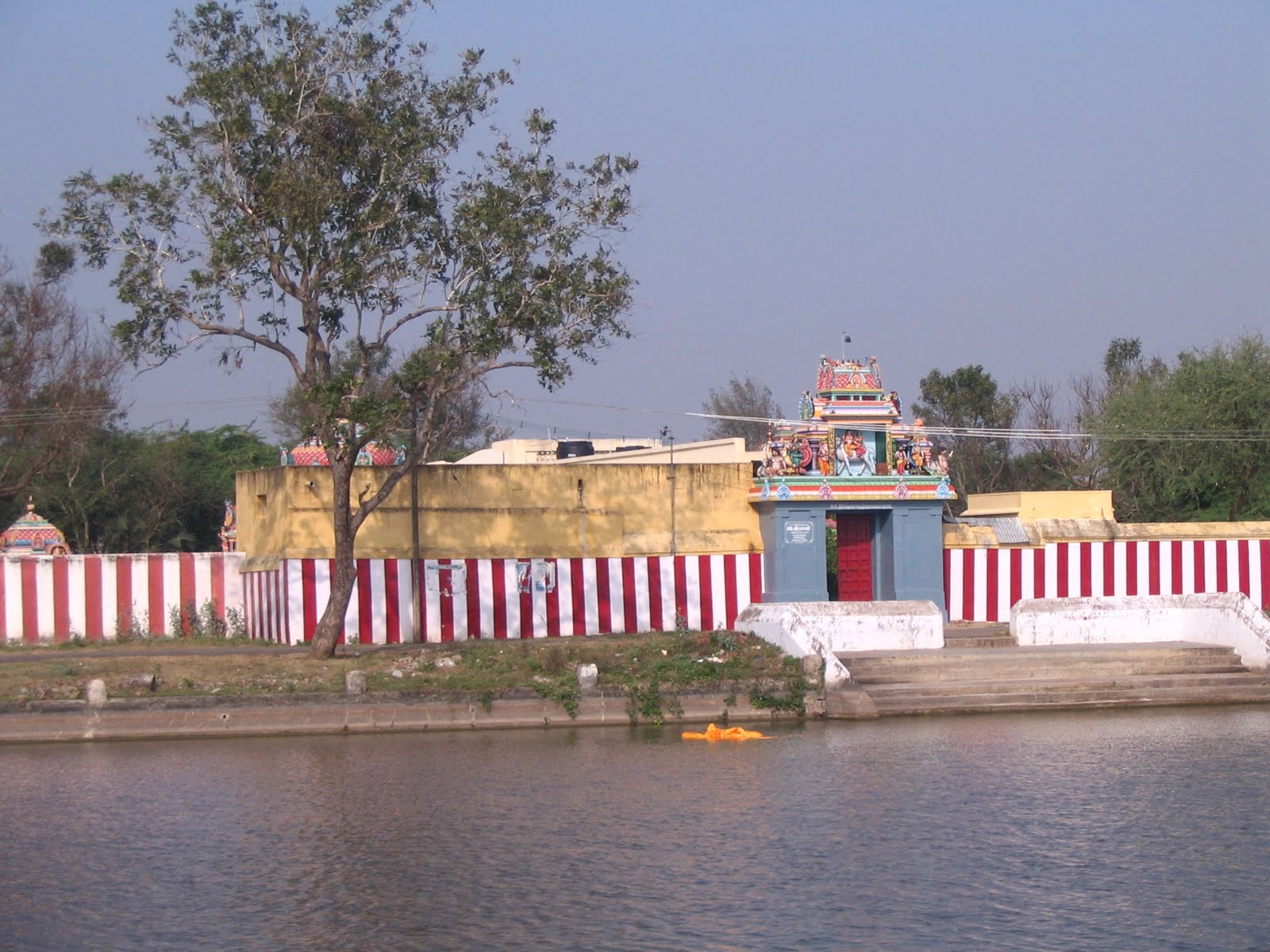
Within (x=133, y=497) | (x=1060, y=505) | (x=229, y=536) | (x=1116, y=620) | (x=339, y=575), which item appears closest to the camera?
(x=339, y=575)

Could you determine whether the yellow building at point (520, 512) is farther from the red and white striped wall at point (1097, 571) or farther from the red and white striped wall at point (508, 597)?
the red and white striped wall at point (1097, 571)

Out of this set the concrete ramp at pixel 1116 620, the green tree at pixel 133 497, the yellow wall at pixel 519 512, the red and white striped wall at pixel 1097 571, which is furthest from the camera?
the green tree at pixel 133 497

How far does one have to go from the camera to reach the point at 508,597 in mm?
27141

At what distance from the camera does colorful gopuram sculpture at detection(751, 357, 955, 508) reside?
2808 centimetres

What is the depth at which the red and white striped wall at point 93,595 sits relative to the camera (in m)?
27.2

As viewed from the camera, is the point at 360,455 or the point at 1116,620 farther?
the point at 360,455

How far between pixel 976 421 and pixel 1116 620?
124 ft

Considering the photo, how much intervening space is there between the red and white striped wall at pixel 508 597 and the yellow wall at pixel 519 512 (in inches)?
9.4

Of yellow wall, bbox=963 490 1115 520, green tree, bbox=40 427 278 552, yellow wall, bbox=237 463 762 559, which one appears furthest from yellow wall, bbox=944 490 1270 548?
green tree, bbox=40 427 278 552

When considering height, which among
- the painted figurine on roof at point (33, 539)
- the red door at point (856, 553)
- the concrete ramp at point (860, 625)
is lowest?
the concrete ramp at point (860, 625)

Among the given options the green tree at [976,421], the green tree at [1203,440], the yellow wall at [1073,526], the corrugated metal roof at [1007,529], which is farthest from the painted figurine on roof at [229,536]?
the green tree at [976,421]

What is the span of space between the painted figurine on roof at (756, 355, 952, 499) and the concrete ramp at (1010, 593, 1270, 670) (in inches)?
181

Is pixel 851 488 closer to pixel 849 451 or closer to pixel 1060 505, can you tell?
pixel 849 451

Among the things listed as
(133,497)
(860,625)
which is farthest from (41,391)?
(860,625)
